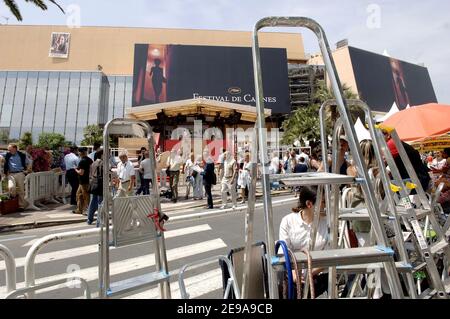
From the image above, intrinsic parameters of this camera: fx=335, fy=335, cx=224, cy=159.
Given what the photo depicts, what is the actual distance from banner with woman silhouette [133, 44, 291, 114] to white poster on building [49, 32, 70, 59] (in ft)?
91.4

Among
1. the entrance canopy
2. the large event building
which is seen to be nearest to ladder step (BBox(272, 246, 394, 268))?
the entrance canopy

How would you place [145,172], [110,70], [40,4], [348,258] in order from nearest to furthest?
[348,258]
[40,4]
[145,172]
[110,70]

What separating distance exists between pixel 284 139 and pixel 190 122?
12.7 meters

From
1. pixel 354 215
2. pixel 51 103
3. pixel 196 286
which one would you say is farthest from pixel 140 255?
pixel 51 103

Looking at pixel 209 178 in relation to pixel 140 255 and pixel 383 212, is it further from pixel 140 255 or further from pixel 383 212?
pixel 383 212

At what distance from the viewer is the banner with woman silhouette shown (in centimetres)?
4647

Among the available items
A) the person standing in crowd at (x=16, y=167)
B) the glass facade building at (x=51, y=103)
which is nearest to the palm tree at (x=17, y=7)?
the person standing in crowd at (x=16, y=167)

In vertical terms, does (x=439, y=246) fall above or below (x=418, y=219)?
below

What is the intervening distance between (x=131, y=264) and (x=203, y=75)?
147ft

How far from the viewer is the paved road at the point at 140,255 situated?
14.5 feet

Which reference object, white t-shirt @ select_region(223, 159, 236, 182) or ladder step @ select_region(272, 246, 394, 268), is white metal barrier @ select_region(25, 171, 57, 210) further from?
ladder step @ select_region(272, 246, 394, 268)

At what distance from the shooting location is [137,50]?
48.0 metres

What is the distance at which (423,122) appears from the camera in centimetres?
436
